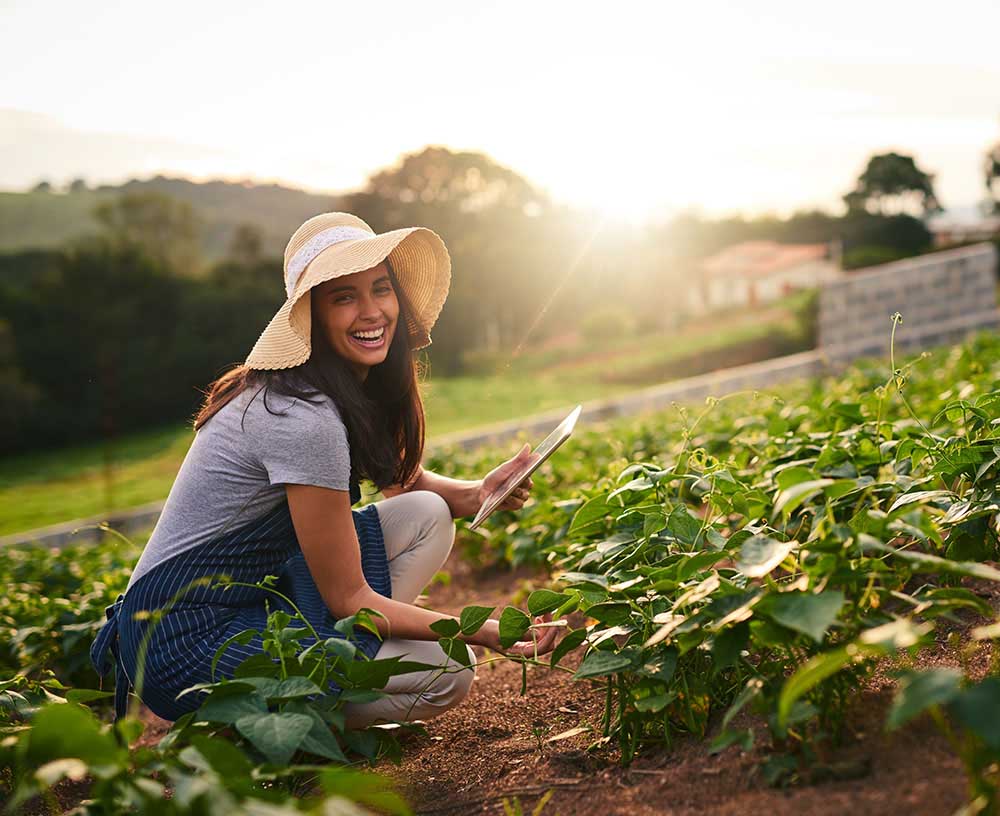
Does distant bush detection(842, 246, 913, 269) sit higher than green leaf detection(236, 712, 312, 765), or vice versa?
distant bush detection(842, 246, 913, 269)

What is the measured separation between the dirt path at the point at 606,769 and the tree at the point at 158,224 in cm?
1701

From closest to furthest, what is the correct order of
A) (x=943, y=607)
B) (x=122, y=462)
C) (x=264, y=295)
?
(x=943, y=607) < (x=122, y=462) < (x=264, y=295)

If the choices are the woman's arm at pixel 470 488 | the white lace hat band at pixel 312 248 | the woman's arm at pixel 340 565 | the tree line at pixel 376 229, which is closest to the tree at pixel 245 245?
the tree line at pixel 376 229

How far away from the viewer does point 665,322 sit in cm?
2153

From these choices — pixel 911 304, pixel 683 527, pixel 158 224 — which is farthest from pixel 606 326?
pixel 683 527

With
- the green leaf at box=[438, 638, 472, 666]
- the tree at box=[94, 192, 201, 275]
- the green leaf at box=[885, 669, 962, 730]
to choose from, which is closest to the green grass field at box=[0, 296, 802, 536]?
the tree at box=[94, 192, 201, 275]

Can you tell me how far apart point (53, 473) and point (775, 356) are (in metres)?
11.5

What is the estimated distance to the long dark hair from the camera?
2.20 metres

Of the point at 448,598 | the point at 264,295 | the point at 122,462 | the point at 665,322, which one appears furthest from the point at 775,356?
the point at 448,598

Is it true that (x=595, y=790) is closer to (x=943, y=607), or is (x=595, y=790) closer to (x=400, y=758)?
(x=400, y=758)

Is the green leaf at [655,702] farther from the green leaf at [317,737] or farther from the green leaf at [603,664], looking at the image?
the green leaf at [317,737]

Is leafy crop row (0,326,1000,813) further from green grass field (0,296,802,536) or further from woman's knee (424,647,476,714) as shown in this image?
green grass field (0,296,802,536)

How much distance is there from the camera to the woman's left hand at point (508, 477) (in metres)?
2.57

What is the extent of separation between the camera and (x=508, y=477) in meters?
2.59
